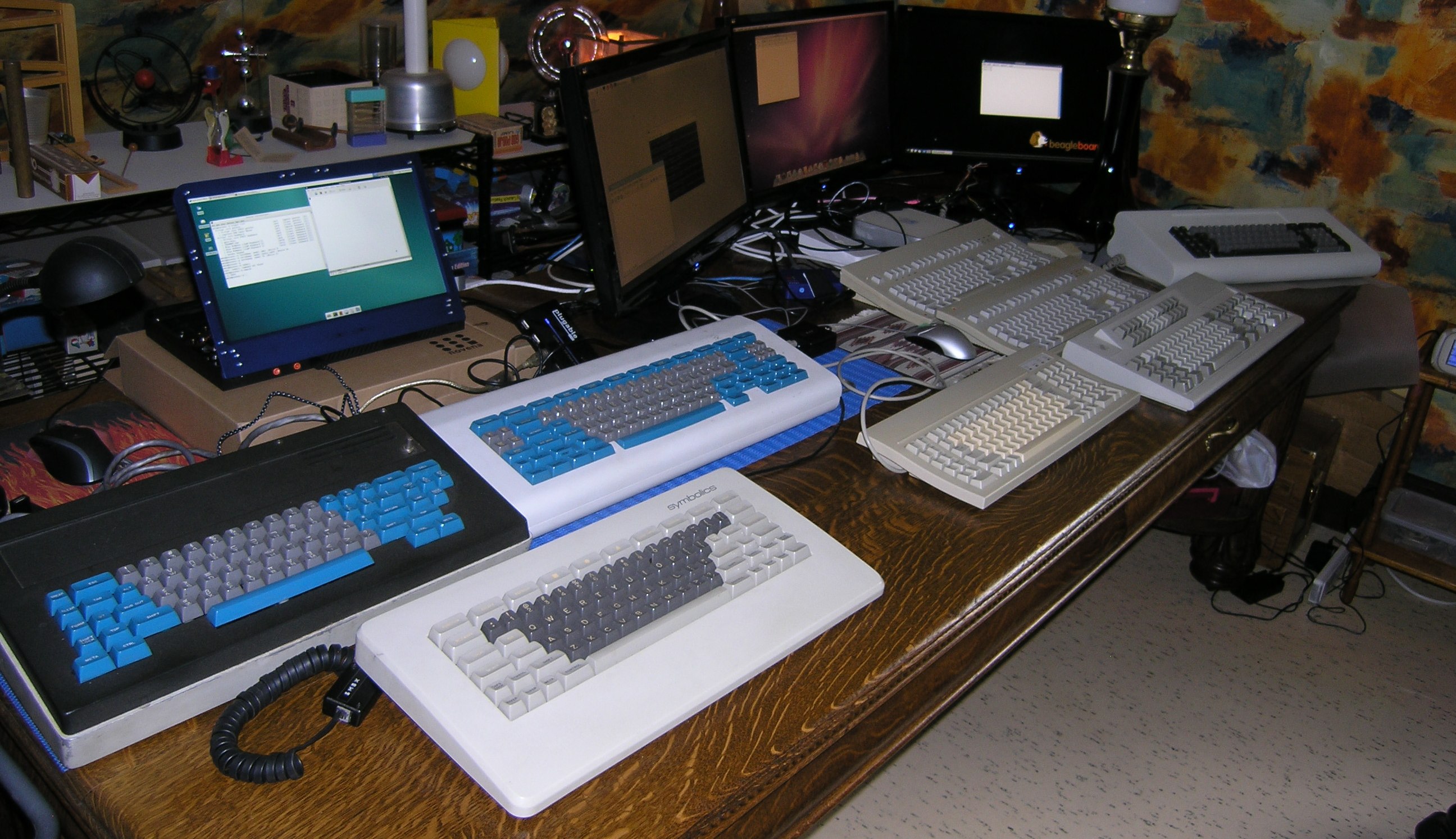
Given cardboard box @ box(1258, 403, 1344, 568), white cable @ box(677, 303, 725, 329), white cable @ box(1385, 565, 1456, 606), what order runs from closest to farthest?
white cable @ box(677, 303, 725, 329) → cardboard box @ box(1258, 403, 1344, 568) → white cable @ box(1385, 565, 1456, 606)

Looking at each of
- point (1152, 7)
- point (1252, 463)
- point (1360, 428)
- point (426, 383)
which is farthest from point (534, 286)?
point (1360, 428)

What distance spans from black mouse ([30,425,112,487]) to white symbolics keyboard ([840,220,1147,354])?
41.8 inches

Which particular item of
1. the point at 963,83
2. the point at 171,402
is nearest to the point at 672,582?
the point at 171,402

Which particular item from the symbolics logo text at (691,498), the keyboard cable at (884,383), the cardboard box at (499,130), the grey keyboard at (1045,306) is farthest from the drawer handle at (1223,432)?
the cardboard box at (499,130)

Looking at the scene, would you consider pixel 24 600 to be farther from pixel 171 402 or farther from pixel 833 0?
pixel 833 0

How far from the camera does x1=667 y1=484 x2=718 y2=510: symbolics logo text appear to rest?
0.97 meters

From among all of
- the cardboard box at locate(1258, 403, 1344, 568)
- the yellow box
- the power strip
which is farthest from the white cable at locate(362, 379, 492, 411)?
the power strip

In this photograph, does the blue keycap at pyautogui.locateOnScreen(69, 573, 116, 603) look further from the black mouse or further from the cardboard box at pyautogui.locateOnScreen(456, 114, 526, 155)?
the cardboard box at pyautogui.locateOnScreen(456, 114, 526, 155)

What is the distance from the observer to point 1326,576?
2344mm

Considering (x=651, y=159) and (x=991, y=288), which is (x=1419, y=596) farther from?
(x=651, y=159)

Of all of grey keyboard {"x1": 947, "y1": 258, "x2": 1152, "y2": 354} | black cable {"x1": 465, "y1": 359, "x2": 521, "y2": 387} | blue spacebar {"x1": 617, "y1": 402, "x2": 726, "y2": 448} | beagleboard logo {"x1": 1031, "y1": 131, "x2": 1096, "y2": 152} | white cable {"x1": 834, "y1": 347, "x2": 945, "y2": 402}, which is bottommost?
grey keyboard {"x1": 947, "y1": 258, "x2": 1152, "y2": 354}

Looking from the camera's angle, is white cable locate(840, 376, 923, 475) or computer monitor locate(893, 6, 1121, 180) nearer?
white cable locate(840, 376, 923, 475)

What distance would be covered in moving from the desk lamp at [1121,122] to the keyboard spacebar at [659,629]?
58.8 inches

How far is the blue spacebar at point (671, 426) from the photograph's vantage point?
106cm
